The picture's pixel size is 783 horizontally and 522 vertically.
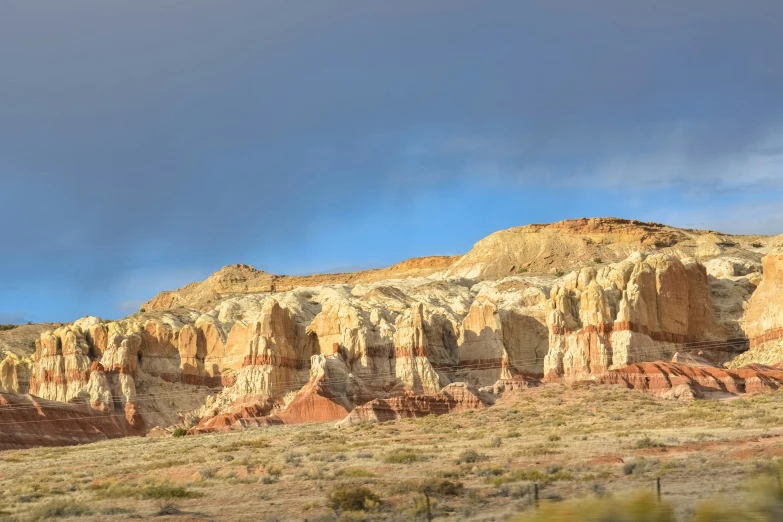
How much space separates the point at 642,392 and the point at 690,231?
317ft

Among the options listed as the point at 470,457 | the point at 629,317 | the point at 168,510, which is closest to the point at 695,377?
the point at 629,317

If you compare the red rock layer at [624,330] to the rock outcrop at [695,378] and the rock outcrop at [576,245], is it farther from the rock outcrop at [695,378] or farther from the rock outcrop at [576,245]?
the rock outcrop at [576,245]

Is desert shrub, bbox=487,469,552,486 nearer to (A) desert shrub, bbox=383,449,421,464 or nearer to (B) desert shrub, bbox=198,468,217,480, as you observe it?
(A) desert shrub, bbox=383,449,421,464

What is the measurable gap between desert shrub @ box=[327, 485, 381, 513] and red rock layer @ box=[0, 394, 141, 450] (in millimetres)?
52161

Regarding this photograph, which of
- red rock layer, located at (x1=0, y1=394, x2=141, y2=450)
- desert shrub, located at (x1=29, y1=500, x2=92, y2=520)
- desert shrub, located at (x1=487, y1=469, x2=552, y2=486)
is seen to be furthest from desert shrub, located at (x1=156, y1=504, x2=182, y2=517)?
red rock layer, located at (x1=0, y1=394, x2=141, y2=450)

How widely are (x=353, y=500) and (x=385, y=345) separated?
63.5 metres

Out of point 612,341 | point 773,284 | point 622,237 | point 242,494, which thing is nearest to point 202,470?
point 242,494

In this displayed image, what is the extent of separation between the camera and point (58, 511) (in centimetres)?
2828

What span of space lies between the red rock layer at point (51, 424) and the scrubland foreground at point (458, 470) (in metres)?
12.4

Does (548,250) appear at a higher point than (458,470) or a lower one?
higher

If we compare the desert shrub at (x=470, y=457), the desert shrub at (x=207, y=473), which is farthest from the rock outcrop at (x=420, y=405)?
the desert shrub at (x=207, y=473)

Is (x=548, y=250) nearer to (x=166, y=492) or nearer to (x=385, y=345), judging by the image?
(x=385, y=345)

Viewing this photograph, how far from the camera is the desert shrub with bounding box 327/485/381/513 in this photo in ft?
86.1

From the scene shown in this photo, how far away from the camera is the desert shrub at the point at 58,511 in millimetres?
27886
